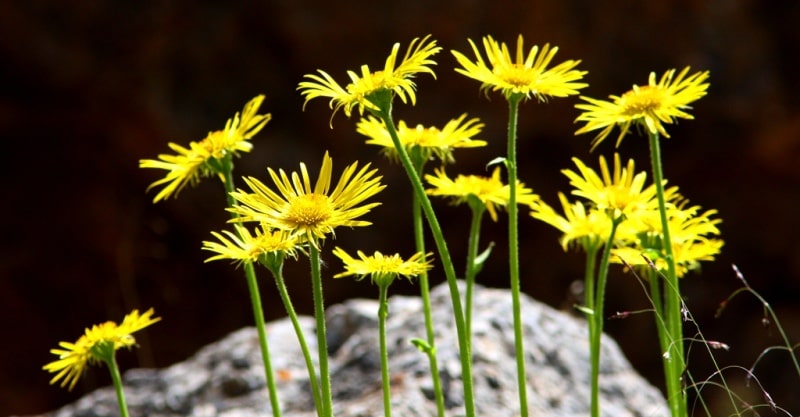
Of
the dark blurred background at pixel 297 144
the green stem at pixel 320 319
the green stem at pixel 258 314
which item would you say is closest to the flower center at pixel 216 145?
the green stem at pixel 258 314

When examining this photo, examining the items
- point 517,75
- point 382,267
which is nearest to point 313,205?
point 382,267

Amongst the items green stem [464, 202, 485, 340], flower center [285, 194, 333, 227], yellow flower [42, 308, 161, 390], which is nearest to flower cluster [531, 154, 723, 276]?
green stem [464, 202, 485, 340]

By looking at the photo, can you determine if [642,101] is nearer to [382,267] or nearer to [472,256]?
[472,256]

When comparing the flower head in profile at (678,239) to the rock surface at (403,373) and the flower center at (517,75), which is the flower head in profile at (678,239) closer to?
the flower center at (517,75)

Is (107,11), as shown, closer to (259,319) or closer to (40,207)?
(40,207)

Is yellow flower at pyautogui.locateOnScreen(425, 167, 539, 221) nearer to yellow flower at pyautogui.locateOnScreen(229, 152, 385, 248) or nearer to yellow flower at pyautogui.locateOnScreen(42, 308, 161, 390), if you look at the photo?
yellow flower at pyautogui.locateOnScreen(229, 152, 385, 248)

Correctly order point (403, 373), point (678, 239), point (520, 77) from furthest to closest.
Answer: point (403, 373) < point (678, 239) < point (520, 77)
